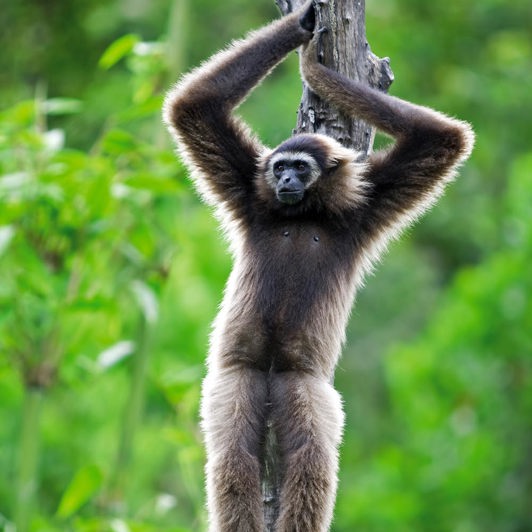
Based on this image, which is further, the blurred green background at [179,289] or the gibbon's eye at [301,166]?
the blurred green background at [179,289]

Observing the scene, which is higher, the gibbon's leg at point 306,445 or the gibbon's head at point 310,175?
the gibbon's head at point 310,175

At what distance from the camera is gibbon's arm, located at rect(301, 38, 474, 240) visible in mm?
9172

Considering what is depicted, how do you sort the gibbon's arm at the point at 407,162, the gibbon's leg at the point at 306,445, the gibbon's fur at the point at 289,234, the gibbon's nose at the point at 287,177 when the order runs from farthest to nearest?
1. the gibbon's arm at the point at 407,162
2. the gibbon's nose at the point at 287,177
3. the gibbon's fur at the point at 289,234
4. the gibbon's leg at the point at 306,445

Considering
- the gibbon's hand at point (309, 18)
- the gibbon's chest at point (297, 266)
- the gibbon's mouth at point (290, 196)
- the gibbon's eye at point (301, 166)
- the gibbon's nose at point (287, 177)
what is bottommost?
the gibbon's chest at point (297, 266)


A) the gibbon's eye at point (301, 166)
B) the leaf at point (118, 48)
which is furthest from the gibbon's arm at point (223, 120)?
the leaf at point (118, 48)

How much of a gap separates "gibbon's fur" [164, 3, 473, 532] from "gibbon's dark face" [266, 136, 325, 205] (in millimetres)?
11

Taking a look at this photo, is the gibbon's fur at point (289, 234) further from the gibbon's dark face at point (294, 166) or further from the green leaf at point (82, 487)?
the green leaf at point (82, 487)

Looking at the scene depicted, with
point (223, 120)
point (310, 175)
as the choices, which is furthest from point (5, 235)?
point (310, 175)

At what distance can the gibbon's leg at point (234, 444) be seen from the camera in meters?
8.20

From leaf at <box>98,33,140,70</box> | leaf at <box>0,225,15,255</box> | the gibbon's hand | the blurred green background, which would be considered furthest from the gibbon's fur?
leaf at <box>0,225,15,255</box>

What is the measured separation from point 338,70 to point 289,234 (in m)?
1.37

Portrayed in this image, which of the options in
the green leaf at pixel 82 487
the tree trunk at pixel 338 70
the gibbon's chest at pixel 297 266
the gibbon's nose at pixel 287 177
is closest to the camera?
the tree trunk at pixel 338 70

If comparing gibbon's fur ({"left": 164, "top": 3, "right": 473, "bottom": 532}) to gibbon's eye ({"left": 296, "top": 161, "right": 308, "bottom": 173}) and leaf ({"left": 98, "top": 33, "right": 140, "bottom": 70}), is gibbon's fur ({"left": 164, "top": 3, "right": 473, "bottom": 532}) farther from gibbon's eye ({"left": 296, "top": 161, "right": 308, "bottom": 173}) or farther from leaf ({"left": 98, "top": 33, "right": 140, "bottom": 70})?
leaf ({"left": 98, "top": 33, "right": 140, "bottom": 70})

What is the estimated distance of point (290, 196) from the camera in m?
8.98
